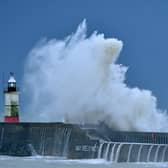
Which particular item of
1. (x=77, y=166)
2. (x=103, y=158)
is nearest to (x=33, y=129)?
(x=103, y=158)

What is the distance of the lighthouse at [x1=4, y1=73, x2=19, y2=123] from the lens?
6431 cm

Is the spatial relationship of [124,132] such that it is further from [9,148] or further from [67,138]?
[9,148]

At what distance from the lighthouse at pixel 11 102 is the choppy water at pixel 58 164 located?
5.15m

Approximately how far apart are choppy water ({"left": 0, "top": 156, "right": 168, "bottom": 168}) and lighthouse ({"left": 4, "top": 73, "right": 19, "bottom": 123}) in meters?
5.15

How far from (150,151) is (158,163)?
153 cm

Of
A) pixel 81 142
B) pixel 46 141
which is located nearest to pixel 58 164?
pixel 81 142

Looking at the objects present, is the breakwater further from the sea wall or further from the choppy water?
the choppy water

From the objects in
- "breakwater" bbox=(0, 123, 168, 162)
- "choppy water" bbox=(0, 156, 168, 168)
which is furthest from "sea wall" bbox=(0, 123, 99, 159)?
"choppy water" bbox=(0, 156, 168, 168)

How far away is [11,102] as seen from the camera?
2557 inches

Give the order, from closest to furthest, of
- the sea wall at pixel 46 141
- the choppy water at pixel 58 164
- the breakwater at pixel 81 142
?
1. the choppy water at pixel 58 164
2. the breakwater at pixel 81 142
3. the sea wall at pixel 46 141

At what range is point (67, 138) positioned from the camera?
59594 mm

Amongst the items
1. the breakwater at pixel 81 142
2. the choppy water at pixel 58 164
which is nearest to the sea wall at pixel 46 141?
the breakwater at pixel 81 142

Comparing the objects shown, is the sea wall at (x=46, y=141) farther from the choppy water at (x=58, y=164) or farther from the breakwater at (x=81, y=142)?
the choppy water at (x=58, y=164)

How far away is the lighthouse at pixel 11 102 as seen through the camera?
211 feet
